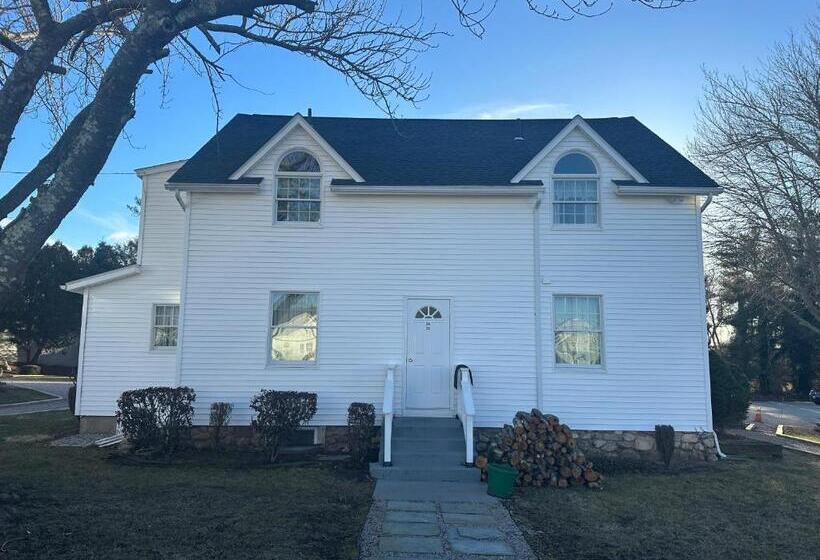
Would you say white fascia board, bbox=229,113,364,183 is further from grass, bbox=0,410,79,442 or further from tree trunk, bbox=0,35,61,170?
grass, bbox=0,410,79,442

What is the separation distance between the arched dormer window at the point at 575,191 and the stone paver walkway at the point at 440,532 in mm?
6421

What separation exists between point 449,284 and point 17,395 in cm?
2030

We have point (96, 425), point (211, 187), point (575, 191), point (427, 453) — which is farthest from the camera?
point (96, 425)

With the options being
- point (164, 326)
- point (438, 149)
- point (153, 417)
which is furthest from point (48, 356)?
point (438, 149)

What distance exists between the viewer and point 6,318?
34.4m

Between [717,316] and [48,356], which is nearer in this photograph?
[48,356]

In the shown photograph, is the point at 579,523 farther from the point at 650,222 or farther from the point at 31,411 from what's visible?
the point at 31,411

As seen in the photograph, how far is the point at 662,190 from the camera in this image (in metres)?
11.2

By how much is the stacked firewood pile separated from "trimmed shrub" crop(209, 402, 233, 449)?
5.13 metres

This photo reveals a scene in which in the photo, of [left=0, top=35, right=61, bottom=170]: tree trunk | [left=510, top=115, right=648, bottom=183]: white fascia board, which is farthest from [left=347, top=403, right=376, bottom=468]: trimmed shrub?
[left=0, top=35, right=61, bottom=170]: tree trunk

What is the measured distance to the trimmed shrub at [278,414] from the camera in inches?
394

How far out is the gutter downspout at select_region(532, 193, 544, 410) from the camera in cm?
1102

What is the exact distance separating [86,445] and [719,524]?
11702 mm

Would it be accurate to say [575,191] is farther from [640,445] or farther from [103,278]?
[103,278]
